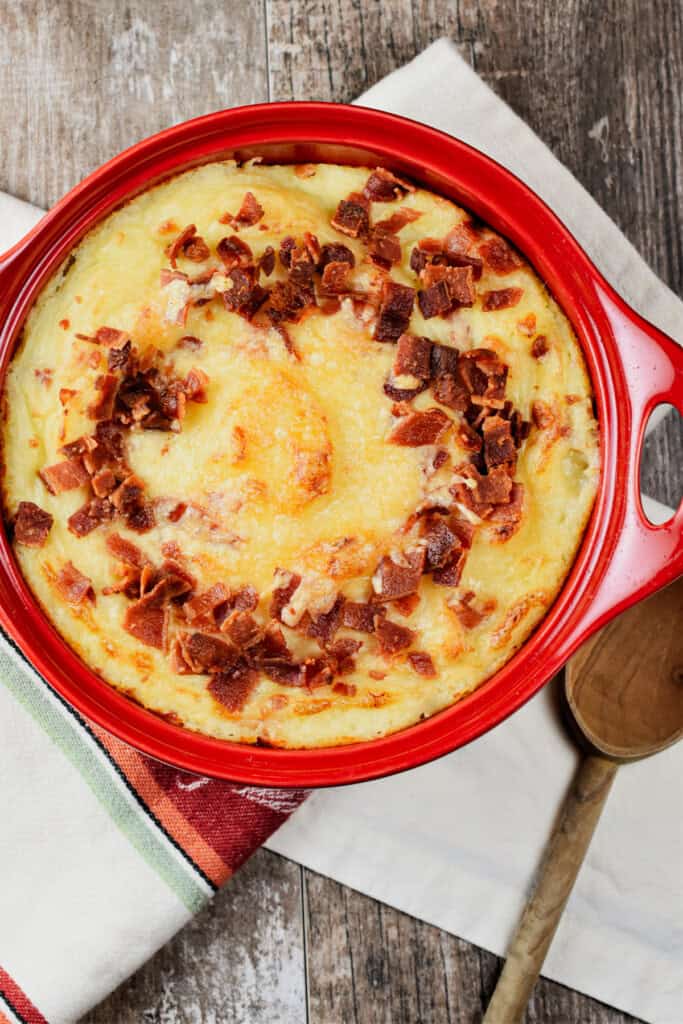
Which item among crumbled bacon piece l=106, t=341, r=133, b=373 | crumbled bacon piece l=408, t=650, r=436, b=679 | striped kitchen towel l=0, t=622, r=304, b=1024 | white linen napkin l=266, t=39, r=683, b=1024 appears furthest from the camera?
white linen napkin l=266, t=39, r=683, b=1024

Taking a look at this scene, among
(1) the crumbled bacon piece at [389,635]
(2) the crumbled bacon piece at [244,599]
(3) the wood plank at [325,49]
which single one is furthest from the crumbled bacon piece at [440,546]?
(3) the wood plank at [325,49]

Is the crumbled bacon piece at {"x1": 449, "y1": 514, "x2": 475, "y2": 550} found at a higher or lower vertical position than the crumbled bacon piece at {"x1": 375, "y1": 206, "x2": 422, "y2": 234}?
lower

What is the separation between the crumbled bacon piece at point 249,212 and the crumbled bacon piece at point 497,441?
0.65 metres

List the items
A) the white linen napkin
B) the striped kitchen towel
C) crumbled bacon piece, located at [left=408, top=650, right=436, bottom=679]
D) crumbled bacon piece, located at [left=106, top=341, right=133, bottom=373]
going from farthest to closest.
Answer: the white linen napkin, the striped kitchen towel, crumbled bacon piece, located at [left=408, top=650, right=436, bottom=679], crumbled bacon piece, located at [left=106, top=341, right=133, bottom=373]

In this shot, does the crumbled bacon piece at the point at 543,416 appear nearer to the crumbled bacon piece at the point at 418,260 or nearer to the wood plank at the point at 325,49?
the crumbled bacon piece at the point at 418,260

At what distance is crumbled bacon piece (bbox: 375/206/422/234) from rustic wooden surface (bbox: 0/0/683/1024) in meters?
0.72

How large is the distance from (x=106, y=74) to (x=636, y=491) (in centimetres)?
181

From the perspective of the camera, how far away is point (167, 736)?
2.07 metres

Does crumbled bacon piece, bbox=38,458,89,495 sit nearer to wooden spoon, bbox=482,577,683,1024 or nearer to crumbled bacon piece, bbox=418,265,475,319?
crumbled bacon piece, bbox=418,265,475,319

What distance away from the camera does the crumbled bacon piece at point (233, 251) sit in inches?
79.1

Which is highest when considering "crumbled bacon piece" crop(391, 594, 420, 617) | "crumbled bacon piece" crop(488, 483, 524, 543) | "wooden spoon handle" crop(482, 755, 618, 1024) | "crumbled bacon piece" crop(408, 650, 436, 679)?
"crumbled bacon piece" crop(488, 483, 524, 543)

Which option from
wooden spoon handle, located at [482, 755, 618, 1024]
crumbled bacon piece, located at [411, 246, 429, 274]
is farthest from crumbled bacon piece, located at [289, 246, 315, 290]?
wooden spoon handle, located at [482, 755, 618, 1024]

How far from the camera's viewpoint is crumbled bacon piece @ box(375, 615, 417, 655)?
6.66 feet

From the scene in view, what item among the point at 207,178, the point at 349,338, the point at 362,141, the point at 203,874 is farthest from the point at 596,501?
the point at 203,874
